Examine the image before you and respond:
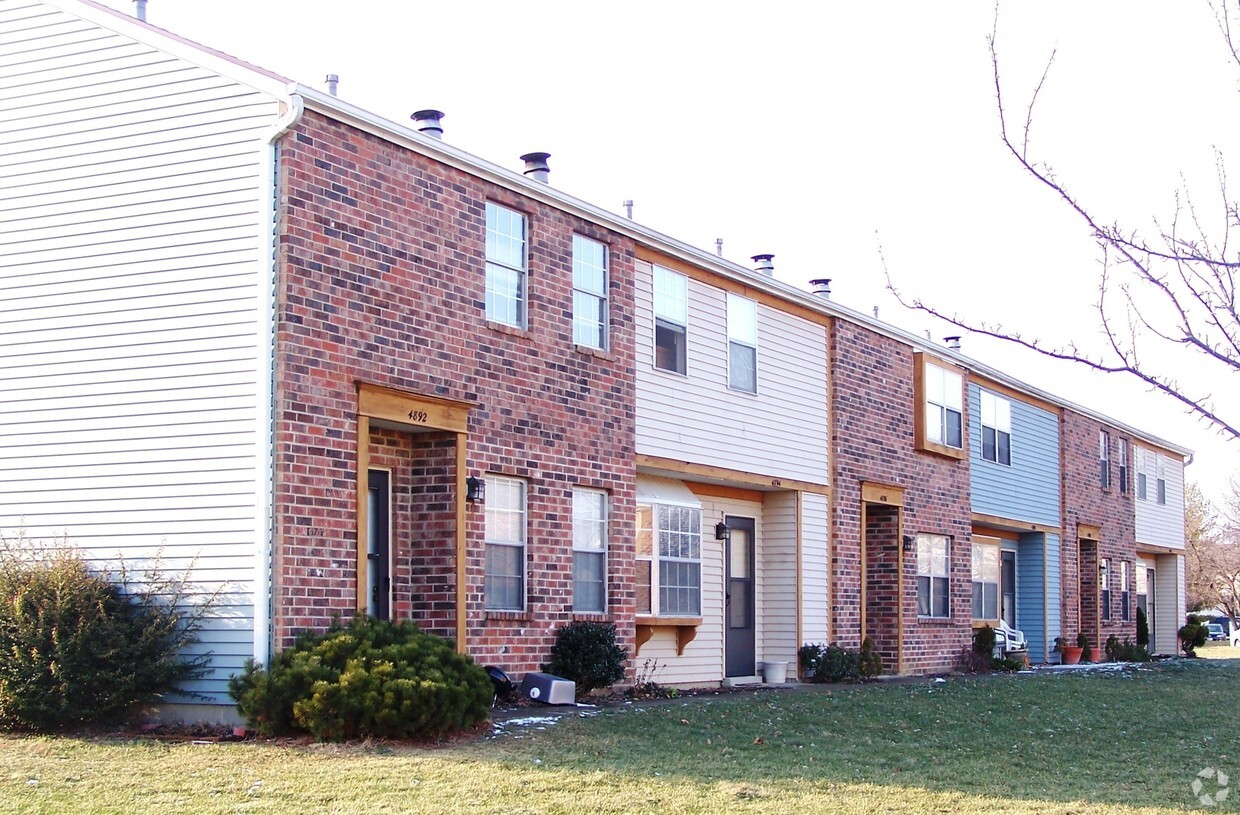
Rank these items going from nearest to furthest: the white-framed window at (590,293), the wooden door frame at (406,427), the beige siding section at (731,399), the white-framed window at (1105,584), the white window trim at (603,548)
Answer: the wooden door frame at (406,427), the white window trim at (603,548), the white-framed window at (590,293), the beige siding section at (731,399), the white-framed window at (1105,584)

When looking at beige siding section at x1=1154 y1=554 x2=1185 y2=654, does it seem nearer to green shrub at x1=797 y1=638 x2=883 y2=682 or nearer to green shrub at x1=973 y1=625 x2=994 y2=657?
green shrub at x1=973 y1=625 x2=994 y2=657

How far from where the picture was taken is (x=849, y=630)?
2216cm

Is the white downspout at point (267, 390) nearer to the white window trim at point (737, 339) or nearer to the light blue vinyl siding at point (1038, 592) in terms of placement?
the white window trim at point (737, 339)

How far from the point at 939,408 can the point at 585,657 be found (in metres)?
11.6

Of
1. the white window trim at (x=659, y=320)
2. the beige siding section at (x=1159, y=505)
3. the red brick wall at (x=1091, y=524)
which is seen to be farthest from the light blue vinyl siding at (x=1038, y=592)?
the white window trim at (x=659, y=320)

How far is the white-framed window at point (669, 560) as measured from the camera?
59.0ft

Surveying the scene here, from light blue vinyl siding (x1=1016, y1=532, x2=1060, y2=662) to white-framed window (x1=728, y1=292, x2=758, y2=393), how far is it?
1271 cm

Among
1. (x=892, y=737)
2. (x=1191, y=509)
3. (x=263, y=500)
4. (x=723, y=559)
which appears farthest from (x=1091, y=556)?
(x=1191, y=509)

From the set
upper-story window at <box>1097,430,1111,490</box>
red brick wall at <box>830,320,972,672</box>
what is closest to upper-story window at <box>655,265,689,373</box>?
red brick wall at <box>830,320,972,672</box>

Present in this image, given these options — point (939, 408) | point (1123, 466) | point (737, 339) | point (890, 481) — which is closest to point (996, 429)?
point (939, 408)

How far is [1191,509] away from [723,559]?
171ft

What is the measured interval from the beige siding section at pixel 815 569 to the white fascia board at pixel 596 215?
2.96 metres

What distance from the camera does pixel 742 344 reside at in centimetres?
2025

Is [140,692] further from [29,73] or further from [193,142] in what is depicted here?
[29,73]
